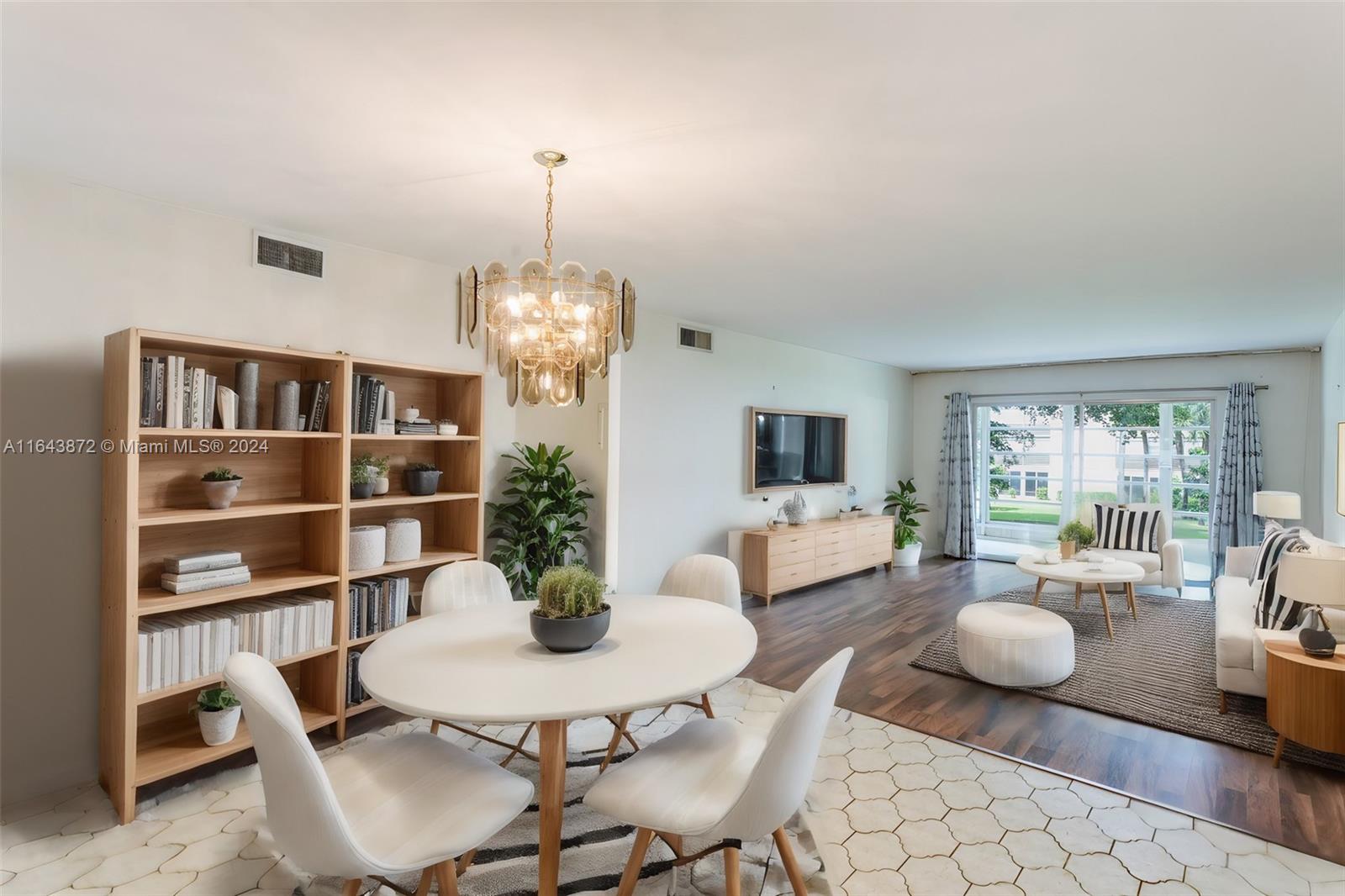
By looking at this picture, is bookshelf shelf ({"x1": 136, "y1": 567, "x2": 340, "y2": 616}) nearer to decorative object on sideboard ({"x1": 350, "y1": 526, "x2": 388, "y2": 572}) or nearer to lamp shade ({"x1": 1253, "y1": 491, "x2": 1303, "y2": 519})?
decorative object on sideboard ({"x1": 350, "y1": 526, "x2": 388, "y2": 572})

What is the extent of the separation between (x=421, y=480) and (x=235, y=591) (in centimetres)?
98

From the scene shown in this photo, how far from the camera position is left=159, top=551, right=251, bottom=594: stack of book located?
2.62 m

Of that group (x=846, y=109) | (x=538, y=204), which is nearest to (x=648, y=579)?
(x=538, y=204)

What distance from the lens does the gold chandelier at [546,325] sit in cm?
224

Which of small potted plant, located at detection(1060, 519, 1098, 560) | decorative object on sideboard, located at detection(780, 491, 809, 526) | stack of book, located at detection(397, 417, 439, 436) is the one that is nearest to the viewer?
stack of book, located at detection(397, 417, 439, 436)

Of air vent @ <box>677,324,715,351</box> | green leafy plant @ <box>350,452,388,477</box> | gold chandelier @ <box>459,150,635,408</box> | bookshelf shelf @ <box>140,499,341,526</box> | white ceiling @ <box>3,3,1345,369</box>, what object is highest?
white ceiling @ <box>3,3,1345,369</box>

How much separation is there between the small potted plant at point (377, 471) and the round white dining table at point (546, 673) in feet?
3.51

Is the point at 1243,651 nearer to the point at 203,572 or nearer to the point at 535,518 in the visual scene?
the point at 535,518

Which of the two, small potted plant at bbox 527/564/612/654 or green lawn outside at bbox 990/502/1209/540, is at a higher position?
small potted plant at bbox 527/564/612/654

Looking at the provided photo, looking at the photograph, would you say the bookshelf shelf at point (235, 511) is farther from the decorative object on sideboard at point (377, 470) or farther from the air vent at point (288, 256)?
the air vent at point (288, 256)

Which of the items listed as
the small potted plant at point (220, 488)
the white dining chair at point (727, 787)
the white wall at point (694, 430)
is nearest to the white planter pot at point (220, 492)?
the small potted plant at point (220, 488)

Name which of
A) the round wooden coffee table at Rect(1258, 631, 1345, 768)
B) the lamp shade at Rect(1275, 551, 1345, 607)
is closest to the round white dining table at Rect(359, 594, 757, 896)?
the round wooden coffee table at Rect(1258, 631, 1345, 768)

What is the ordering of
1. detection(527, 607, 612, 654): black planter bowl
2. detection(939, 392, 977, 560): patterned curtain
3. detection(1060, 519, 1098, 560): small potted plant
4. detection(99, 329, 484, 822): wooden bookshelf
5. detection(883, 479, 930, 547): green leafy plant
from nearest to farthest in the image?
detection(527, 607, 612, 654): black planter bowl, detection(99, 329, 484, 822): wooden bookshelf, detection(1060, 519, 1098, 560): small potted plant, detection(883, 479, 930, 547): green leafy plant, detection(939, 392, 977, 560): patterned curtain

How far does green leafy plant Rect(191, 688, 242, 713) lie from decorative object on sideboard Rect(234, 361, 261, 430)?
1.10 metres
